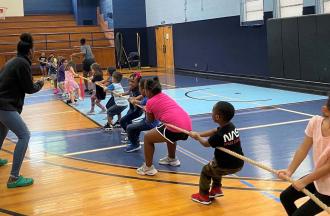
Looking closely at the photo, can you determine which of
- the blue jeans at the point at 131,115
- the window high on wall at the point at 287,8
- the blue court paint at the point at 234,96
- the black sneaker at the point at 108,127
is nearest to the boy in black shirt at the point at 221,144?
the blue jeans at the point at 131,115

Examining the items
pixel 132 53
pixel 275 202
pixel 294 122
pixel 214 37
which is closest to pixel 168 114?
pixel 275 202

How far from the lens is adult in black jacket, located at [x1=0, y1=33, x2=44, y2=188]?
5301 mm

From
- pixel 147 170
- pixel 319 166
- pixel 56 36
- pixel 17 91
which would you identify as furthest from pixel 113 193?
pixel 56 36

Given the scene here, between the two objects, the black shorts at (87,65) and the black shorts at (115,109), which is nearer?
the black shorts at (115,109)

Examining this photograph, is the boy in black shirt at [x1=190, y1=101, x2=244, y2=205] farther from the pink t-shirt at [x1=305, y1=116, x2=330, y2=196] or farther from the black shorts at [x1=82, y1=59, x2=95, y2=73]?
the black shorts at [x1=82, y1=59, x2=95, y2=73]

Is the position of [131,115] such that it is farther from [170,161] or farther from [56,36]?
[56,36]

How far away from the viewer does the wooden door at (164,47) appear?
72.8ft

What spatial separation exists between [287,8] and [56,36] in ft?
47.0

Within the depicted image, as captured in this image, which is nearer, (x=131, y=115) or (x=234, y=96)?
(x=131, y=115)

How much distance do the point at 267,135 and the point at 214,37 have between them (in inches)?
423

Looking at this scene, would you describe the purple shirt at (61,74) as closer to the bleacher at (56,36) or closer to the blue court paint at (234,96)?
the blue court paint at (234,96)

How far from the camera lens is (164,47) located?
75.2ft

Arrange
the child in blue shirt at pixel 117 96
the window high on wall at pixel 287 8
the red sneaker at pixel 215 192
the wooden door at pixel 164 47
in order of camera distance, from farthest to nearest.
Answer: the wooden door at pixel 164 47 < the window high on wall at pixel 287 8 < the child in blue shirt at pixel 117 96 < the red sneaker at pixel 215 192

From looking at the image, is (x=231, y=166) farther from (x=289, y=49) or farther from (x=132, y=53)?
(x=132, y=53)
